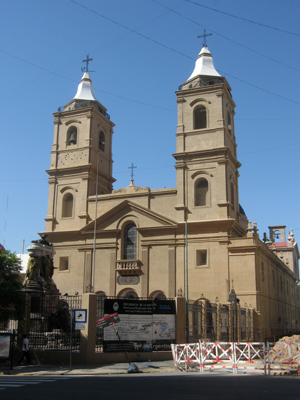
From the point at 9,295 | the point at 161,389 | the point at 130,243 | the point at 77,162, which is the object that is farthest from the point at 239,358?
the point at 77,162

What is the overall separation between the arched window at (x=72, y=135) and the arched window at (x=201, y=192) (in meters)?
14.3

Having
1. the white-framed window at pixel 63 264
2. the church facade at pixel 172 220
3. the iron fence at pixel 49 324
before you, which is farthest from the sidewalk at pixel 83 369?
the white-framed window at pixel 63 264

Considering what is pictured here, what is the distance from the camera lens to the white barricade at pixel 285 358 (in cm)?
1662

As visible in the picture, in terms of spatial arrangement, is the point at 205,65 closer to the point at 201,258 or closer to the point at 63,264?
the point at 201,258

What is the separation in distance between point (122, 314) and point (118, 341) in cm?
127

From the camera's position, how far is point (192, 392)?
11.8 meters

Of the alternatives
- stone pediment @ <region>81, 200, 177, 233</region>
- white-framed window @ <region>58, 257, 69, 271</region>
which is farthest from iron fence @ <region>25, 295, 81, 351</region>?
white-framed window @ <region>58, 257, 69, 271</region>

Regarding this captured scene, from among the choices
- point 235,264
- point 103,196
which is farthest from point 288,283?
point 103,196

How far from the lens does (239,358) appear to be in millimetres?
17625

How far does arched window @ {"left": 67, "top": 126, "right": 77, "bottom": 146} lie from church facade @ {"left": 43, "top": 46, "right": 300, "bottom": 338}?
113 millimetres

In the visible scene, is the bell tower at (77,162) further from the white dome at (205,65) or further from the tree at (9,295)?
the tree at (9,295)

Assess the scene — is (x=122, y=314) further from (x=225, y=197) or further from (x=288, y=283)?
(x=288, y=283)

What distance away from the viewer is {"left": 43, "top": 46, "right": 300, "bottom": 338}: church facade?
39281 millimetres

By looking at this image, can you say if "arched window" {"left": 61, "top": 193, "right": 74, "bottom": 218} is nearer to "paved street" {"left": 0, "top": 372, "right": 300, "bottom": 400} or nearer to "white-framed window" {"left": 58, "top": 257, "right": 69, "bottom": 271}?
"white-framed window" {"left": 58, "top": 257, "right": 69, "bottom": 271}
